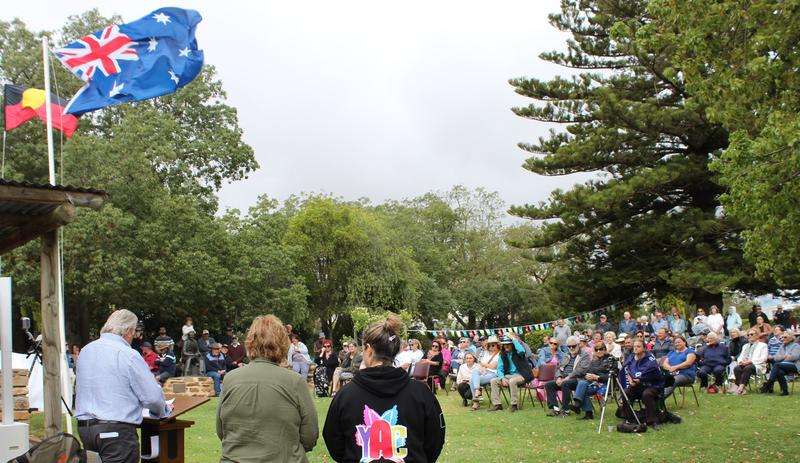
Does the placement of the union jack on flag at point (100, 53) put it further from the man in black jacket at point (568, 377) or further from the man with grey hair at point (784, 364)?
the man with grey hair at point (784, 364)

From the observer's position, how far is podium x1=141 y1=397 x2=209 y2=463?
5.50m

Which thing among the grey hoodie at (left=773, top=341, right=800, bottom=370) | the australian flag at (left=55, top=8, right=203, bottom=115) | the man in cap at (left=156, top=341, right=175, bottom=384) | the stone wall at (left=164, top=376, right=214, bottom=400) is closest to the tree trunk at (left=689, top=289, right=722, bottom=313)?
the grey hoodie at (left=773, top=341, right=800, bottom=370)

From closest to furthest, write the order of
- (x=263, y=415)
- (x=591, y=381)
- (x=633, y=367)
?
(x=263, y=415)
(x=633, y=367)
(x=591, y=381)

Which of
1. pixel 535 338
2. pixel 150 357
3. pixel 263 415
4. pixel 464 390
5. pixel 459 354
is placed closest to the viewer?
pixel 263 415

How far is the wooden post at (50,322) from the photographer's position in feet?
21.0

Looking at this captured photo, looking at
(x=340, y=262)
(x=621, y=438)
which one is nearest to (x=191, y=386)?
(x=621, y=438)

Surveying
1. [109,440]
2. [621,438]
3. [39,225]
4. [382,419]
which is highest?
[39,225]

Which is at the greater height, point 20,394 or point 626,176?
point 626,176

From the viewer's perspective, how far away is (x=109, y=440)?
15.7 ft

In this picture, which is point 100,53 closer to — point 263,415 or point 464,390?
point 263,415

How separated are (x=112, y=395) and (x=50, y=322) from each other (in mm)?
2178

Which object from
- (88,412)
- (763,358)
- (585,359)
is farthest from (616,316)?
(88,412)

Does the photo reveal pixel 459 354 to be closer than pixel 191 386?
No

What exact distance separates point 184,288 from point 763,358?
1692 centimetres
